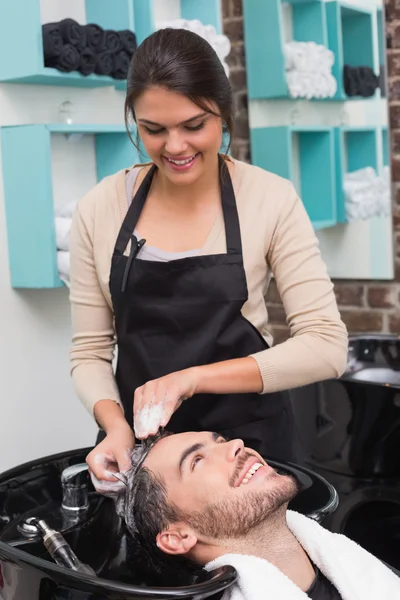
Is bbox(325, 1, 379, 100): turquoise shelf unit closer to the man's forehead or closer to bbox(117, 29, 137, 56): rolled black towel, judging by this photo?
bbox(117, 29, 137, 56): rolled black towel

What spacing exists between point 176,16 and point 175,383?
1738mm

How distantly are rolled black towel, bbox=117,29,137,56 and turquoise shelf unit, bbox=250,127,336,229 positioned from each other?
85 cm

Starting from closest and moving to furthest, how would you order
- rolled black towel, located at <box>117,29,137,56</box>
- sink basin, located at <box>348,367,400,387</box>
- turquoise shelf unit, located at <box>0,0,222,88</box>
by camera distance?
turquoise shelf unit, located at <box>0,0,222,88</box>, rolled black towel, located at <box>117,29,137,56</box>, sink basin, located at <box>348,367,400,387</box>

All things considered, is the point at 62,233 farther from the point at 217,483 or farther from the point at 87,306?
the point at 217,483

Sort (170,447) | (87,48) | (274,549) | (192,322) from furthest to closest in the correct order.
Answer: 1. (87,48)
2. (192,322)
3. (170,447)
4. (274,549)

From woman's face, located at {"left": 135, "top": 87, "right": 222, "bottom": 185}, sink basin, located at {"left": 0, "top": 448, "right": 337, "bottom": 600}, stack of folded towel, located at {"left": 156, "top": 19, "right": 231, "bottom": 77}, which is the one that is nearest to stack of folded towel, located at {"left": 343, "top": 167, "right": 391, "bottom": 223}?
stack of folded towel, located at {"left": 156, "top": 19, "right": 231, "bottom": 77}

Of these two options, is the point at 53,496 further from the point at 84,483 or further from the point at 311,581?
the point at 311,581

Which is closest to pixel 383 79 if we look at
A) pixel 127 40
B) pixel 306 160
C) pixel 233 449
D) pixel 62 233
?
pixel 306 160

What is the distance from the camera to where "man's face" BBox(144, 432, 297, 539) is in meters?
1.39

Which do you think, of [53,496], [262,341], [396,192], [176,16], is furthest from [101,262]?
[396,192]

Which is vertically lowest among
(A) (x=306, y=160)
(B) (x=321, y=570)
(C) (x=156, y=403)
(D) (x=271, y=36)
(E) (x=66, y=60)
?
(B) (x=321, y=570)

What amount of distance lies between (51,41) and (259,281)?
89 cm

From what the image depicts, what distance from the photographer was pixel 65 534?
146cm

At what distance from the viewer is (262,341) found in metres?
1.82
